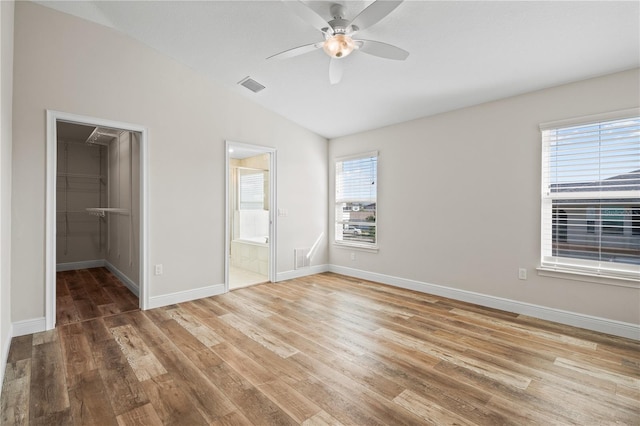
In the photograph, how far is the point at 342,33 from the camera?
2.36m

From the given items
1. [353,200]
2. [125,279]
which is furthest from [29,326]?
[353,200]

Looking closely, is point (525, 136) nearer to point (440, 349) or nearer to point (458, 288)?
point (458, 288)

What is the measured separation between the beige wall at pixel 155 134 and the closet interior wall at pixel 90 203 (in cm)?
184

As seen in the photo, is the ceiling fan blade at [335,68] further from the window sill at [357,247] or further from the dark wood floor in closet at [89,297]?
the dark wood floor in closet at [89,297]

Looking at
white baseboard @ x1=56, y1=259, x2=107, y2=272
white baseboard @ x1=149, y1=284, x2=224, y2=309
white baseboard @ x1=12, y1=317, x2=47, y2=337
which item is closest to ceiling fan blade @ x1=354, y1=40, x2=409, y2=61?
white baseboard @ x1=149, y1=284, x2=224, y2=309

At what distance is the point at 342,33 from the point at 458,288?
3344mm

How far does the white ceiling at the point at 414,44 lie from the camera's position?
2.40m

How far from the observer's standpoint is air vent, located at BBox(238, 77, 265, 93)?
156 inches

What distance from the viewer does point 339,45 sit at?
240 centimetres

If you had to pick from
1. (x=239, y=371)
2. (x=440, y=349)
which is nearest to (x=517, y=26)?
(x=440, y=349)

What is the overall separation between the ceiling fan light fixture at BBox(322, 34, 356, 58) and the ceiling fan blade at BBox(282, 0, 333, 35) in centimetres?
6

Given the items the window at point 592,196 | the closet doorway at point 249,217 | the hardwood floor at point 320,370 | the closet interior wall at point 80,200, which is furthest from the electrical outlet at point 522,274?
the closet interior wall at point 80,200

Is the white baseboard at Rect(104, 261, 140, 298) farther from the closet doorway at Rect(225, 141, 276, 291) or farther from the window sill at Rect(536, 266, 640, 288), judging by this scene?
the window sill at Rect(536, 266, 640, 288)

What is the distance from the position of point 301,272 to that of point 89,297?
3.03 meters
